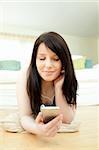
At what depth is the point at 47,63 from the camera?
95 cm

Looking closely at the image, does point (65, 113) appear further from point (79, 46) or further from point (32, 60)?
point (79, 46)

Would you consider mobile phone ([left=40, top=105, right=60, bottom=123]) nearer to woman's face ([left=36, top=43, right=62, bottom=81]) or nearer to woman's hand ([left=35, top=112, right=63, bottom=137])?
woman's hand ([left=35, top=112, right=63, bottom=137])

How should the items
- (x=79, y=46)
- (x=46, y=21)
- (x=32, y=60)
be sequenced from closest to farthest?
1. (x=32, y=60)
2. (x=79, y=46)
3. (x=46, y=21)

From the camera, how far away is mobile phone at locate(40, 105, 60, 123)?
2.72 ft

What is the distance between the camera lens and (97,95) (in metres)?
2.25

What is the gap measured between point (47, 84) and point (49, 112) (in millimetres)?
301

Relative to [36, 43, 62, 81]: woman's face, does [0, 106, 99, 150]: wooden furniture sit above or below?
below

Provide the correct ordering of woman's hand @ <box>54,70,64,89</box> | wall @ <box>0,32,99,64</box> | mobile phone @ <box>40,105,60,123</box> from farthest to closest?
wall @ <box>0,32,99,64</box>
woman's hand @ <box>54,70,64,89</box>
mobile phone @ <box>40,105,60,123</box>

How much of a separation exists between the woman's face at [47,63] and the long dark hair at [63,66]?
15 mm

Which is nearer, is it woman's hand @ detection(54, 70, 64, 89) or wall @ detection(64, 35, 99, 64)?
woman's hand @ detection(54, 70, 64, 89)

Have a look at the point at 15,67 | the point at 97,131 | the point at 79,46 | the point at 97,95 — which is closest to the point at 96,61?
the point at 79,46

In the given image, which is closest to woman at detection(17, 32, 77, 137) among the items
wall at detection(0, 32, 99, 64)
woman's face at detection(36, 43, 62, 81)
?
woman's face at detection(36, 43, 62, 81)

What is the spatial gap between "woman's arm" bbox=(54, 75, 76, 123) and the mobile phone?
0.79ft

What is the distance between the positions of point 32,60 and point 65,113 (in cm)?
26
